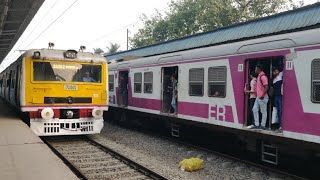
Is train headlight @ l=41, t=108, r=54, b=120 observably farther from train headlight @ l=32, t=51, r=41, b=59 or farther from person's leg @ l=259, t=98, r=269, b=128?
person's leg @ l=259, t=98, r=269, b=128

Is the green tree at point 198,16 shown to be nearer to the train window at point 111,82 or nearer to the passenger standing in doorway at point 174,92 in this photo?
the train window at point 111,82

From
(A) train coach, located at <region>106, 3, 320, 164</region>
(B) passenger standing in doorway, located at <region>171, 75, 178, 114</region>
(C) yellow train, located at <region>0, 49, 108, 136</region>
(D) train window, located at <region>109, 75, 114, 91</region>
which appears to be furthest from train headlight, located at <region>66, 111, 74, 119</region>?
(D) train window, located at <region>109, 75, 114, 91</region>

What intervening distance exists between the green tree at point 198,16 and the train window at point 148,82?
25.2 meters

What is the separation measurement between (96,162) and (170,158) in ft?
6.67

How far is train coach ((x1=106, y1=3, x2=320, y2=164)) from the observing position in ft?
23.2

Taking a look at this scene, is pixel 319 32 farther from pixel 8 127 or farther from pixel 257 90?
pixel 8 127

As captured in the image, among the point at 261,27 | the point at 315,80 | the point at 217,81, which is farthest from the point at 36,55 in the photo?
the point at 261,27

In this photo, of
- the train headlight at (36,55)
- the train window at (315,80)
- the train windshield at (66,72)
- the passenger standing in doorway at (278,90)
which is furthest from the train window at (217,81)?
the train headlight at (36,55)

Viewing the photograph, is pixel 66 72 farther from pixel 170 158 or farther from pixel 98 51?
pixel 98 51

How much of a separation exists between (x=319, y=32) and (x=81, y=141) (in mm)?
8198

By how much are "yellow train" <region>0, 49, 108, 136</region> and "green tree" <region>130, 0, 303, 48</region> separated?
27.6 m

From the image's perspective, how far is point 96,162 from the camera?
891cm

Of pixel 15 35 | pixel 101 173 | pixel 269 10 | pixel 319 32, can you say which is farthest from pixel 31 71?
pixel 269 10

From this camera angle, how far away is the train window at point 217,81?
950cm
